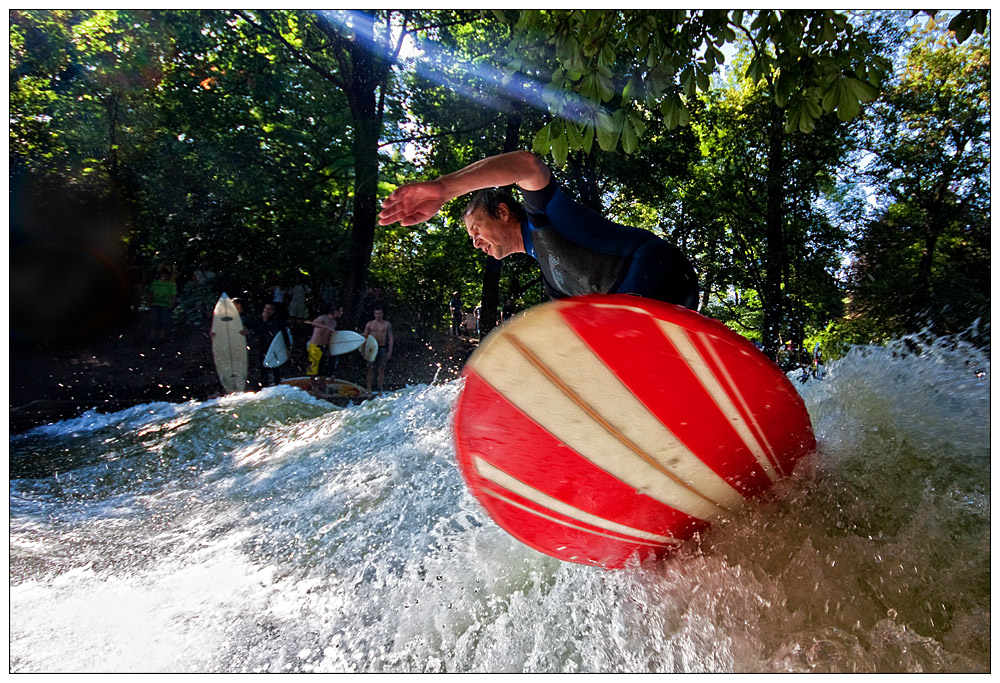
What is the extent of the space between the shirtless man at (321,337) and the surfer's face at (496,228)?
4508mm

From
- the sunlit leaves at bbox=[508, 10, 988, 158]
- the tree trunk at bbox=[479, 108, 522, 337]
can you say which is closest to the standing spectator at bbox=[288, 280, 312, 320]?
the tree trunk at bbox=[479, 108, 522, 337]

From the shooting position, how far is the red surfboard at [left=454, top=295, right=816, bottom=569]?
1263mm

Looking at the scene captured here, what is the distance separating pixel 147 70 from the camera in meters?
6.52

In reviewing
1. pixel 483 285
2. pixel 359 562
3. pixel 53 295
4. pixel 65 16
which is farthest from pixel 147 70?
pixel 359 562

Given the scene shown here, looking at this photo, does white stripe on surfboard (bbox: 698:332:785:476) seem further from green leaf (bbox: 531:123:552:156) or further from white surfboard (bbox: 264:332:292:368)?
white surfboard (bbox: 264:332:292:368)

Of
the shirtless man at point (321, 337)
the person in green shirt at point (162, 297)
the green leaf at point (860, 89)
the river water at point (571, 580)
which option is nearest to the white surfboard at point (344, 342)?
the shirtless man at point (321, 337)

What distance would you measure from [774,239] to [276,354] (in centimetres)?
535

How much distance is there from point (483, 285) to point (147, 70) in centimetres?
426

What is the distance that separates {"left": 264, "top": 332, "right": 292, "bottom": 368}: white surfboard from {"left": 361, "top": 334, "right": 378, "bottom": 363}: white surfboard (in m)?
0.75

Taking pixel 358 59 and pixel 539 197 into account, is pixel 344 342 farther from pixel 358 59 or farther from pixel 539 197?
pixel 539 197

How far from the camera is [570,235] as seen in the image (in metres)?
1.56

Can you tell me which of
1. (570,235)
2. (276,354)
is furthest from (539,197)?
(276,354)

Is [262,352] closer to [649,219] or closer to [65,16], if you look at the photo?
[65,16]

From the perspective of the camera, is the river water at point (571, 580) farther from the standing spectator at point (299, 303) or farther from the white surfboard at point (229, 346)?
the standing spectator at point (299, 303)
